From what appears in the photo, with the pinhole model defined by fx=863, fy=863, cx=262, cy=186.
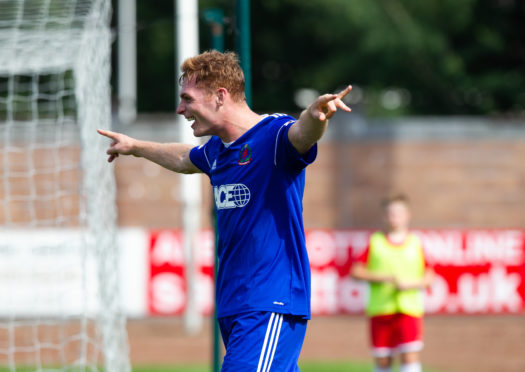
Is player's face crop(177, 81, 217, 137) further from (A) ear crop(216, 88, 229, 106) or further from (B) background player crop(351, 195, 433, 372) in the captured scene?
(B) background player crop(351, 195, 433, 372)

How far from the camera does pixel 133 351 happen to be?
11719 millimetres

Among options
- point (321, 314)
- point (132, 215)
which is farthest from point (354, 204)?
point (132, 215)

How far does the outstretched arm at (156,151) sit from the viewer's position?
426 cm

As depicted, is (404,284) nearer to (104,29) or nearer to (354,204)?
(104,29)

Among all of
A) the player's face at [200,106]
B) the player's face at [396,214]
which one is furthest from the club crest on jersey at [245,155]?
the player's face at [396,214]

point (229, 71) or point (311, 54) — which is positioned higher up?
point (311, 54)

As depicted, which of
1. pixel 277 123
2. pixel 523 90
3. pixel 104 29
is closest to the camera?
pixel 277 123

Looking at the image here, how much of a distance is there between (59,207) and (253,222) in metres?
11.4

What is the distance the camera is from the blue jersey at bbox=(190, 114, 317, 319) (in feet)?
11.9

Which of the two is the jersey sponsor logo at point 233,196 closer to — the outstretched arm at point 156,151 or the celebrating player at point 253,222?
the celebrating player at point 253,222

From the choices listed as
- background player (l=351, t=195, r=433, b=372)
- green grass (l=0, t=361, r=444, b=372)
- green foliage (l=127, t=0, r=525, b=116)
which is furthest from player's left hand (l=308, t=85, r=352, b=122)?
green foliage (l=127, t=0, r=525, b=116)

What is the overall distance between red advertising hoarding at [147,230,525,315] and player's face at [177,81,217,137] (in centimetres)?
1041

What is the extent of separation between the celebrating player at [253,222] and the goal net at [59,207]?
122 inches

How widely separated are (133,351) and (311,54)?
15.9m
